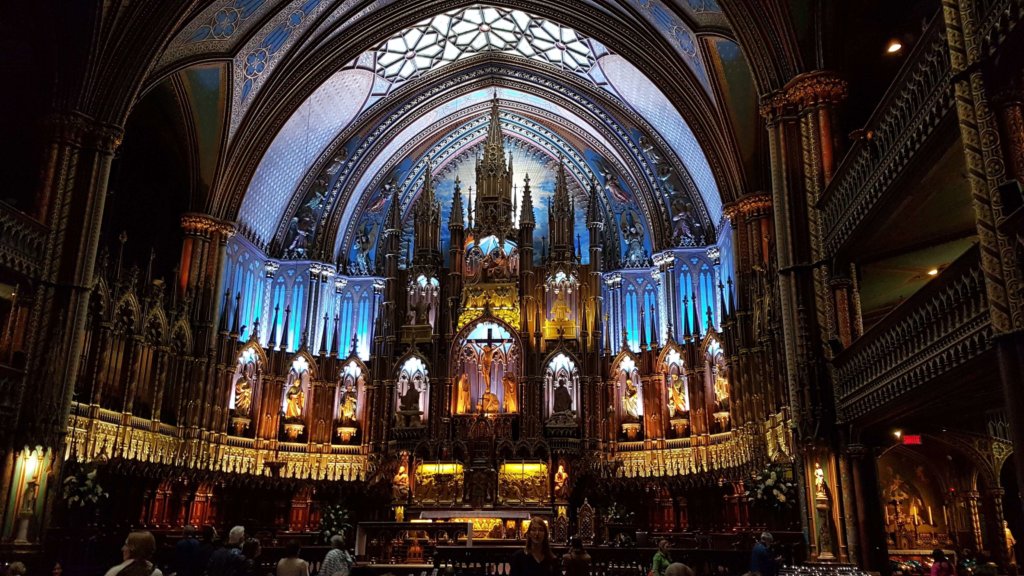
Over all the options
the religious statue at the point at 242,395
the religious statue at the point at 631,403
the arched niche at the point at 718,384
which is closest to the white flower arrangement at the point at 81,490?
the religious statue at the point at 242,395

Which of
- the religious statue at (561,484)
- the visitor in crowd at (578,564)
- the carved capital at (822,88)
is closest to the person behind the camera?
the visitor in crowd at (578,564)

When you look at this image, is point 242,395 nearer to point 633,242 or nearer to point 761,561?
point 633,242

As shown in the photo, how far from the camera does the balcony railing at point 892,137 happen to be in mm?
10742

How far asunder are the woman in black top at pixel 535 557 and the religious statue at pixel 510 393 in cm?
1993

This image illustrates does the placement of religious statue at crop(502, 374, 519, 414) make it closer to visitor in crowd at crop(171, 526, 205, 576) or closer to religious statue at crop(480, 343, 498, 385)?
religious statue at crop(480, 343, 498, 385)

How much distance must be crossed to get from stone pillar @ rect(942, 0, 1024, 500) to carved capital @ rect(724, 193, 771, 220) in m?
13.0

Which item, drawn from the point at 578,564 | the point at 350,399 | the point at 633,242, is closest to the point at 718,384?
the point at 633,242

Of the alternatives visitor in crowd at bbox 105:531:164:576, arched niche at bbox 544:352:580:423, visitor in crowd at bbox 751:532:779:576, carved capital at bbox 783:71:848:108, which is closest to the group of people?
visitor in crowd at bbox 105:531:164:576

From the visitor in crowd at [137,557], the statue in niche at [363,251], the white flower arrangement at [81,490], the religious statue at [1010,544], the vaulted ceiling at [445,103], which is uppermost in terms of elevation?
the vaulted ceiling at [445,103]

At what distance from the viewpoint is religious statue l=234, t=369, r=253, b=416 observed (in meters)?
25.7

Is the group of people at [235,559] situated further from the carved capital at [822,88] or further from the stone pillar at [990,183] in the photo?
the carved capital at [822,88]

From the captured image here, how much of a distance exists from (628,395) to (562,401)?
233 centimetres

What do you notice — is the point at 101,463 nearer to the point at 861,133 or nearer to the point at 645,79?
the point at 861,133

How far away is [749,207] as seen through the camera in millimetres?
22984
